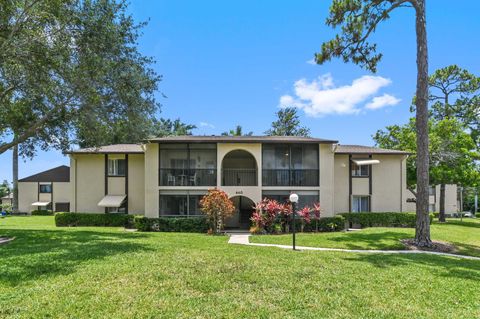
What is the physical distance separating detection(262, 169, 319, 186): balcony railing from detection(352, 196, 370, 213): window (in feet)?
14.9

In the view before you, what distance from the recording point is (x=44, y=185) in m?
43.8

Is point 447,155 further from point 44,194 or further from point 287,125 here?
point 44,194

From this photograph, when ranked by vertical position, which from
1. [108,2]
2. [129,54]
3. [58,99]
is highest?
[108,2]

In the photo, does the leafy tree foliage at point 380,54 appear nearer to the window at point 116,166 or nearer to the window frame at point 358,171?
the window frame at point 358,171

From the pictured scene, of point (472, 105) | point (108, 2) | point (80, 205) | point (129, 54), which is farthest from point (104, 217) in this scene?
point (472, 105)

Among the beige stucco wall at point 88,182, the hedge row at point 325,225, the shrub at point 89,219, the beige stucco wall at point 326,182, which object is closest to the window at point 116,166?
the beige stucco wall at point 88,182

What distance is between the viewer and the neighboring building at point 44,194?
43438mm

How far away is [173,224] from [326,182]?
33.5 ft

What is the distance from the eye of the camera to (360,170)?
2425cm

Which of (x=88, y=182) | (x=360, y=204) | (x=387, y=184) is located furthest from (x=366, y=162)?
(x=88, y=182)

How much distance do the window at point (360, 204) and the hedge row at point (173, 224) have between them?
11.4 m

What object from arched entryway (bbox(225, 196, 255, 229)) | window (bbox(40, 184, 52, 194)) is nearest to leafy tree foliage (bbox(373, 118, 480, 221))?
arched entryway (bbox(225, 196, 255, 229))

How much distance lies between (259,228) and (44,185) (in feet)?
120

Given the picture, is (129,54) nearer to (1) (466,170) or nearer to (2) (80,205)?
(2) (80,205)
